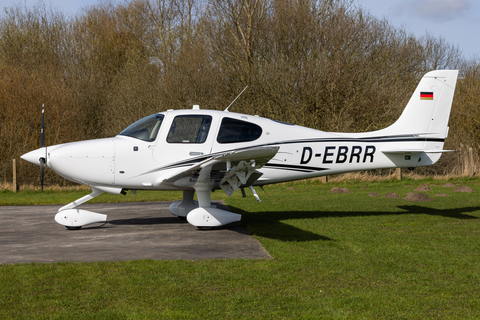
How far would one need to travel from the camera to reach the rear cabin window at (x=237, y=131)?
860cm

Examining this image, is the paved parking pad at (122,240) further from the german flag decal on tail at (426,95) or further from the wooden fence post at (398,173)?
the wooden fence post at (398,173)

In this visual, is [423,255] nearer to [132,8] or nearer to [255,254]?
[255,254]

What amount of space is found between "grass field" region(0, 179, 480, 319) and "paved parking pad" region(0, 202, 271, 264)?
448 millimetres

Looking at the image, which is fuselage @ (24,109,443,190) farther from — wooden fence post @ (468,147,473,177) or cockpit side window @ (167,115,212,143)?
wooden fence post @ (468,147,473,177)

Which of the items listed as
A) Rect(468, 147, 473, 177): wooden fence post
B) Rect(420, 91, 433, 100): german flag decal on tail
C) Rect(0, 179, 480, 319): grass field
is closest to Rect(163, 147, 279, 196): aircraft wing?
Rect(0, 179, 480, 319): grass field

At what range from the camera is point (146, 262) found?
5938 mm

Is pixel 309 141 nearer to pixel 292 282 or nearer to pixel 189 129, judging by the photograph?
pixel 189 129

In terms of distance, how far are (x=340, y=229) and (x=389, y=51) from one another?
1780 cm

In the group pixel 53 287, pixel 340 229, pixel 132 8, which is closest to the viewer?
pixel 53 287

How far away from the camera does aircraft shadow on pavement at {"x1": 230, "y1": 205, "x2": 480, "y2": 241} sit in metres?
7.82

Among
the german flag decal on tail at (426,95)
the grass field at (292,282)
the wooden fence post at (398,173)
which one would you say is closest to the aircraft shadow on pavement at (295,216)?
the grass field at (292,282)

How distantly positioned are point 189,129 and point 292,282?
14.1 ft

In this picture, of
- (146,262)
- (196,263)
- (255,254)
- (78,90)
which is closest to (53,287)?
(146,262)

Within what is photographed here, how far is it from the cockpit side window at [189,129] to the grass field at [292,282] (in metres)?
2.18
